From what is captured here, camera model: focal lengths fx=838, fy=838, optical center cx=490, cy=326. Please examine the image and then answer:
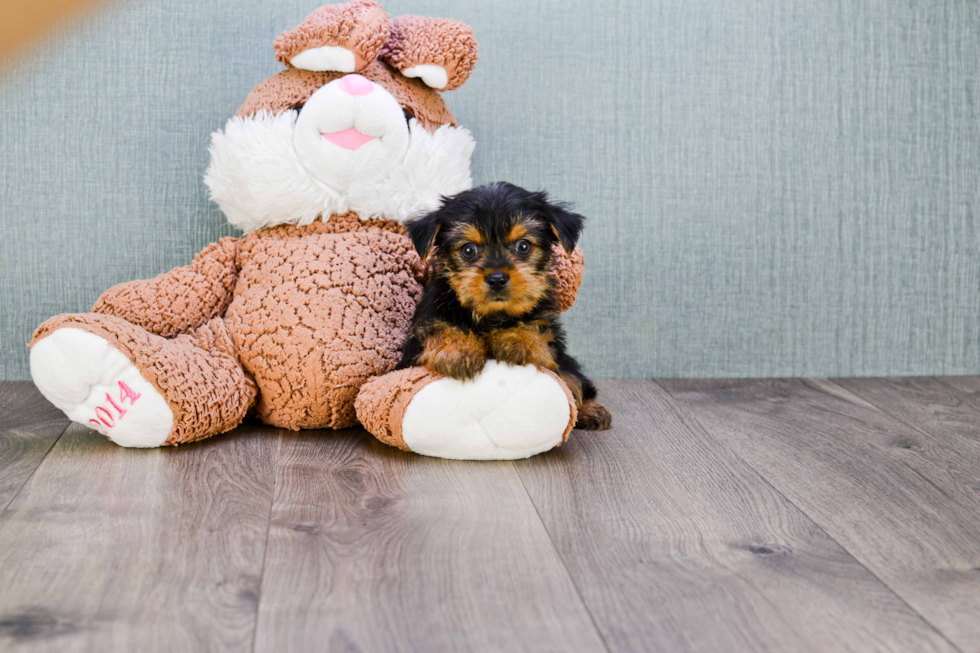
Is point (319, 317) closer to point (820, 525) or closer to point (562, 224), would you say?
point (562, 224)

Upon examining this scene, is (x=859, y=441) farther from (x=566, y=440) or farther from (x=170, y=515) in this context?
(x=170, y=515)

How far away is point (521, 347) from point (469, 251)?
0.78 feet

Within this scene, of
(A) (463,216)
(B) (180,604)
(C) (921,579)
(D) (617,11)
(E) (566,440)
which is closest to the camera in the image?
(B) (180,604)

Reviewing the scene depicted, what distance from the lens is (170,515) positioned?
4.95 feet

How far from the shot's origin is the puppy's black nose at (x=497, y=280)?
1.74 metres

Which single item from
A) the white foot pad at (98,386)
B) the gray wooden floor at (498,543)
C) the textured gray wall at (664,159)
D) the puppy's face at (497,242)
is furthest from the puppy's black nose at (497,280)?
the textured gray wall at (664,159)

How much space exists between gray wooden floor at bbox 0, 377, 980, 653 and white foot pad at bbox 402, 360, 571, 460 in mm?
52

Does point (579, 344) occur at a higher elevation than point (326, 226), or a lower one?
lower

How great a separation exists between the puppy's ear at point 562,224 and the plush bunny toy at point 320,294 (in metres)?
0.29

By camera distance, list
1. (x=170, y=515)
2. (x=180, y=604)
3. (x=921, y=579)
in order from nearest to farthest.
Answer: (x=180, y=604) < (x=921, y=579) < (x=170, y=515)

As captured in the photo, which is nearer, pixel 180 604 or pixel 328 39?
pixel 180 604

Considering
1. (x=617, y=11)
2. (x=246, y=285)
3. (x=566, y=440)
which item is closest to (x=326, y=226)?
(x=246, y=285)

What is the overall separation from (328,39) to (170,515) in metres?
1.20

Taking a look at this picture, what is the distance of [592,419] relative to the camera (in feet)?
7.02
